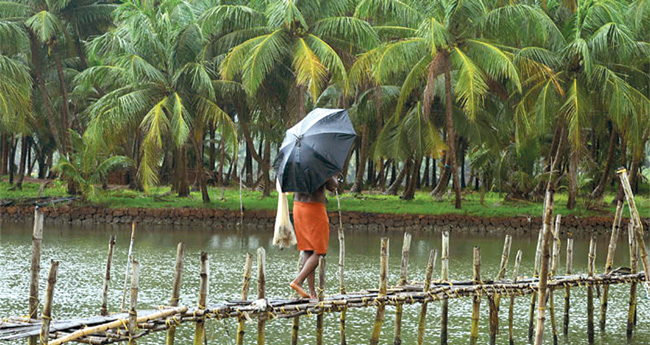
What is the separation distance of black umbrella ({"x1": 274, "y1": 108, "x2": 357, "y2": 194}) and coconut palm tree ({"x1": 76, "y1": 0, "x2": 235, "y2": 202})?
14.9m

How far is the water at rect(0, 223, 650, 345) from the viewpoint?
1233 centimetres

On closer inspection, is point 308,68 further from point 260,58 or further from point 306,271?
point 306,271

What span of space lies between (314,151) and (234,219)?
17794mm

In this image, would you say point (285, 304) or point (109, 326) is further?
point (285, 304)

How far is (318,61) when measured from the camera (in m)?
24.0

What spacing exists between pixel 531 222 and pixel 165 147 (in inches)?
591

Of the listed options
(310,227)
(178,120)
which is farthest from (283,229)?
(178,120)

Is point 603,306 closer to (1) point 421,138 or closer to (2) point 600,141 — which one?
(1) point 421,138

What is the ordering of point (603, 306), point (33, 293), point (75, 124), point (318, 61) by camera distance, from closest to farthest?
point (33, 293), point (603, 306), point (318, 61), point (75, 124)

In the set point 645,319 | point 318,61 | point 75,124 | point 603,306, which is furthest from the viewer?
point 75,124

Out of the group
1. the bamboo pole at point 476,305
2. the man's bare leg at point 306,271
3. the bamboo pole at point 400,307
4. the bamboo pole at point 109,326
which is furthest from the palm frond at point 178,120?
the bamboo pole at point 109,326

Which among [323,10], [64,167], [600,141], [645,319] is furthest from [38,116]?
[645,319]

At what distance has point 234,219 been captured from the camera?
2714 centimetres

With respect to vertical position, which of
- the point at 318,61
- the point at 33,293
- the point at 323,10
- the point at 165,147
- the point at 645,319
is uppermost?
the point at 323,10
